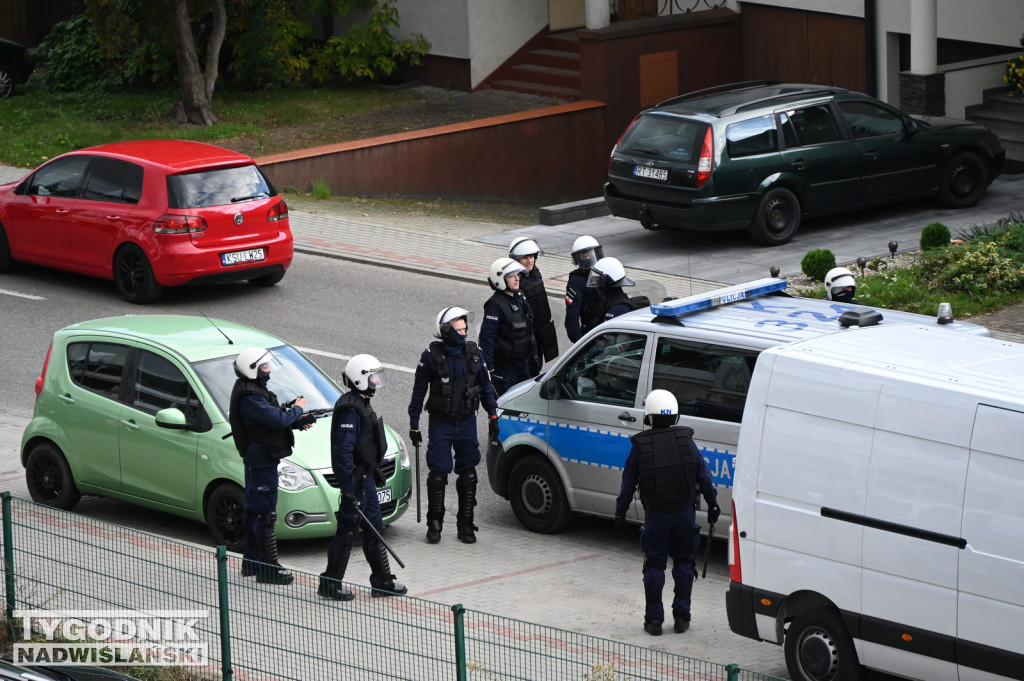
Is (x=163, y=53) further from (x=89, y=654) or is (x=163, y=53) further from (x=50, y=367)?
(x=89, y=654)

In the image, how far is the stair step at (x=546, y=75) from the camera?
1124 inches

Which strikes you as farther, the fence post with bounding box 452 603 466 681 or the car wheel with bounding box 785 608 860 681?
the car wheel with bounding box 785 608 860 681

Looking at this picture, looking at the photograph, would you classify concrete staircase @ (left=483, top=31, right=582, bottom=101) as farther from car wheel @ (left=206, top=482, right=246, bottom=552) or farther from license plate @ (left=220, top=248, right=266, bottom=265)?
car wheel @ (left=206, top=482, right=246, bottom=552)

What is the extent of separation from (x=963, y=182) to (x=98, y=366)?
12816 mm

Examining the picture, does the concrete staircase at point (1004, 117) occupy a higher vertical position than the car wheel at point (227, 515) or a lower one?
higher

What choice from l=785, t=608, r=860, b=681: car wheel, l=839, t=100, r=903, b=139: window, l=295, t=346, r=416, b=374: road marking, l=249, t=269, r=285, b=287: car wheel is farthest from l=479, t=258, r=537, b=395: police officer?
l=839, t=100, r=903, b=139: window

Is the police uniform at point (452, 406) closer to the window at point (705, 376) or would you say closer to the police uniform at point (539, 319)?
the window at point (705, 376)

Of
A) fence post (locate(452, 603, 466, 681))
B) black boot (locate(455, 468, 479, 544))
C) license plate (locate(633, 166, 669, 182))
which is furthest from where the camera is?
license plate (locate(633, 166, 669, 182))

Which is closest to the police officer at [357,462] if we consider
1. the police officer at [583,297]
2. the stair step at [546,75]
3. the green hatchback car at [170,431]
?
the green hatchback car at [170,431]

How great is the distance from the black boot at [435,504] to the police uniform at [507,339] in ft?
5.02

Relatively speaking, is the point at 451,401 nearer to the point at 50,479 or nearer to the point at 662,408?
the point at 662,408

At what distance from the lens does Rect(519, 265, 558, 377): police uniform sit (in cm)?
1288

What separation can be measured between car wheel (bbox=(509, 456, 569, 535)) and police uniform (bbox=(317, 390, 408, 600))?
1750mm

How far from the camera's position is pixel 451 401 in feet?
35.3
